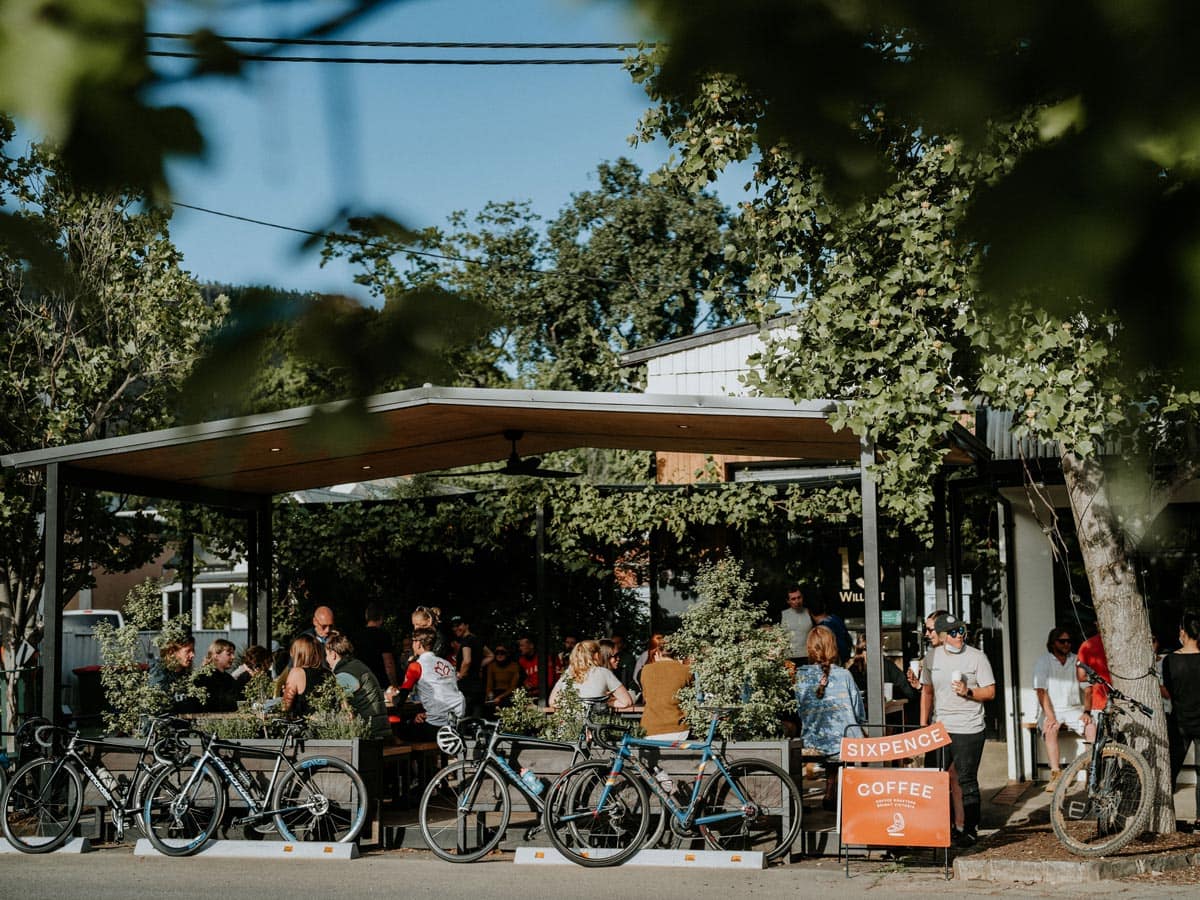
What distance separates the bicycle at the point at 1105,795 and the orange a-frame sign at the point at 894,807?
0.97 metres

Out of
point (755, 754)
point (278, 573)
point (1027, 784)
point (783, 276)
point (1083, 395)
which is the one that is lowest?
point (1027, 784)

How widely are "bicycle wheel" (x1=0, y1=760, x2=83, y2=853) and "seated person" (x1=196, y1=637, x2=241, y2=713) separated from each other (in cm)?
243

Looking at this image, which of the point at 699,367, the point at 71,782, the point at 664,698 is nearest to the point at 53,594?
the point at 71,782

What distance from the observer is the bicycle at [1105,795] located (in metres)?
8.34

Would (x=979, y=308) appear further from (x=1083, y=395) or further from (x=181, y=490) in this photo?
(x=181, y=490)

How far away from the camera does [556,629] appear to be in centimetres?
1636

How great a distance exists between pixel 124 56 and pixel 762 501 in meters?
14.0

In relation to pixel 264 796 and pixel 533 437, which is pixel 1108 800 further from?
pixel 264 796

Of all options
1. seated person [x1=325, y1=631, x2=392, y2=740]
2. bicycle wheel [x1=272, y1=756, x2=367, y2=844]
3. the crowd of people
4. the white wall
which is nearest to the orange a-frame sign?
the crowd of people

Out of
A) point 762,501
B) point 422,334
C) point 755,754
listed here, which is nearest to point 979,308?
point 422,334

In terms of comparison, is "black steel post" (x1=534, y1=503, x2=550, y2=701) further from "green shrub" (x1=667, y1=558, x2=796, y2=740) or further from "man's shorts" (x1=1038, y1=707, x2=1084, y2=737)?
"green shrub" (x1=667, y1=558, x2=796, y2=740)

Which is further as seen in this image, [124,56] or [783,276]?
[783,276]

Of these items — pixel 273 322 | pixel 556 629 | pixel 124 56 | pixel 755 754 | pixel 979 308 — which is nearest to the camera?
pixel 124 56

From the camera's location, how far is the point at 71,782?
9391mm
